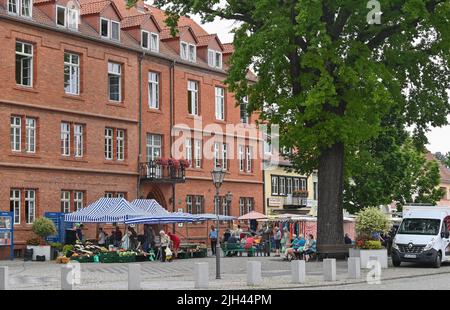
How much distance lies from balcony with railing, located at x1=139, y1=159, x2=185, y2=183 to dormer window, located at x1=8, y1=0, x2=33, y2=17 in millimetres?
11609

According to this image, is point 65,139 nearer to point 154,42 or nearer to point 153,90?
point 153,90

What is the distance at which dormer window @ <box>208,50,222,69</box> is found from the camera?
59497 millimetres

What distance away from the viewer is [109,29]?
50.2 m

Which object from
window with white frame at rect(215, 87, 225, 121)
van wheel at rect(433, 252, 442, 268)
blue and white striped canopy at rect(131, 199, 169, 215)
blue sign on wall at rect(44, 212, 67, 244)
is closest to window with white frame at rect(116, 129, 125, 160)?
blue sign on wall at rect(44, 212, 67, 244)

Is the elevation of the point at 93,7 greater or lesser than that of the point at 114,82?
greater

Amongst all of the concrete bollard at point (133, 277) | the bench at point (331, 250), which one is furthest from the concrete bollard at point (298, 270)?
the bench at point (331, 250)

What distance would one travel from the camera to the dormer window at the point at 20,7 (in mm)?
43875

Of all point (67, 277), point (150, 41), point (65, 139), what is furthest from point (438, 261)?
point (150, 41)

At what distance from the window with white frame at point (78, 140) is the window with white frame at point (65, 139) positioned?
43cm

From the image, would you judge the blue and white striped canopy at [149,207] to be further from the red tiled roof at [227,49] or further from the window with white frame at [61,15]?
the red tiled roof at [227,49]

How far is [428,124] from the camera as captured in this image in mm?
39094

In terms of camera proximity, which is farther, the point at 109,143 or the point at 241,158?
the point at 241,158

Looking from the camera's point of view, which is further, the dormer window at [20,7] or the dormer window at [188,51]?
the dormer window at [188,51]

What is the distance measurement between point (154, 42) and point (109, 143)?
7987 mm
